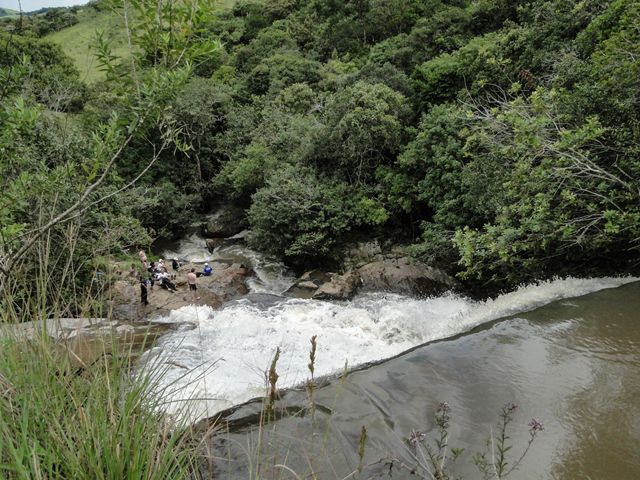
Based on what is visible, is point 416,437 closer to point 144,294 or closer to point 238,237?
point 144,294

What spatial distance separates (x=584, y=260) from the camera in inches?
343

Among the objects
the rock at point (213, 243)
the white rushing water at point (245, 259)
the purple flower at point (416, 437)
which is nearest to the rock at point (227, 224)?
the rock at point (213, 243)

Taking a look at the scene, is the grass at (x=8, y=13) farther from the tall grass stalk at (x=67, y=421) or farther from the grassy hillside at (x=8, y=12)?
the tall grass stalk at (x=67, y=421)

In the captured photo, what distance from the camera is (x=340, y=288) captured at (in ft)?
40.9

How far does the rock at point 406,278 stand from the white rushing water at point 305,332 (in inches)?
22.1

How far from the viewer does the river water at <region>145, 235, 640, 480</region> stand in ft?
9.55

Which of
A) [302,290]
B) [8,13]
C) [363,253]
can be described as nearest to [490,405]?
[8,13]

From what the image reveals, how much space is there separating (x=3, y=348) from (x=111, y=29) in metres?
1.54

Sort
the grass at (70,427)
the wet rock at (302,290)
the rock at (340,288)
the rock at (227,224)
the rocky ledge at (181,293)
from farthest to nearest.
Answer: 1. the rock at (227,224)
2. the wet rock at (302,290)
3. the rock at (340,288)
4. the rocky ledge at (181,293)
5. the grass at (70,427)

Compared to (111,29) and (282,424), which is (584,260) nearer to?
(282,424)

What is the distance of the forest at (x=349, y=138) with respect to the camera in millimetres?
2020

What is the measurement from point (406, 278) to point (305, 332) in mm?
5326

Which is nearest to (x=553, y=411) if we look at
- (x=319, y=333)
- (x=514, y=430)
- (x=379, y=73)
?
(x=514, y=430)

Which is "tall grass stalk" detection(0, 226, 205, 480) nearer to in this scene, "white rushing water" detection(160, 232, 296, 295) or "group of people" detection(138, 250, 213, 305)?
"group of people" detection(138, 250, 213, 305)
